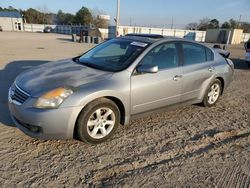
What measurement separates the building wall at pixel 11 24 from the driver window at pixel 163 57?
7430cm

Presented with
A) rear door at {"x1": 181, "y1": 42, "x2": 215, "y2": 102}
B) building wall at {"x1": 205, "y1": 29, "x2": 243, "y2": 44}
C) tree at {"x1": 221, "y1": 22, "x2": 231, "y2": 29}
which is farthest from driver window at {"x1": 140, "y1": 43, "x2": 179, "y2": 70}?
tree at {"x1": 221, "y1": 22, "x2": 231, "y2": 29}

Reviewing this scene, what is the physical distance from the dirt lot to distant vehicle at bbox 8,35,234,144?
268 mm

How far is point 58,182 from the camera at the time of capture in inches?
105

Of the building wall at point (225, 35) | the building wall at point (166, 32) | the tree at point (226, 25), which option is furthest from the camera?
the tree at point (226, 25)

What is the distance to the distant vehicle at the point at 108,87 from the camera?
10.3 feet

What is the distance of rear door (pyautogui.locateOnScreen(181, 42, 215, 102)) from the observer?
4.50 m

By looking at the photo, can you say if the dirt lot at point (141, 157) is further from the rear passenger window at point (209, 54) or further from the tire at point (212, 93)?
the rear passenger window at point (209, 54)

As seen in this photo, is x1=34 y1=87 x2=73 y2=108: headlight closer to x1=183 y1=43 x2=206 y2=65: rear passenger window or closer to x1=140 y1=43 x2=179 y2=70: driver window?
Result: x1=140 y1=43 x2=179 y2=70: driver window

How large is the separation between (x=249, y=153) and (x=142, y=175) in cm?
173

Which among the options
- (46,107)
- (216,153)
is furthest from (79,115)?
(216,153)

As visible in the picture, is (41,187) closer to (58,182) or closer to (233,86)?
(58,182)

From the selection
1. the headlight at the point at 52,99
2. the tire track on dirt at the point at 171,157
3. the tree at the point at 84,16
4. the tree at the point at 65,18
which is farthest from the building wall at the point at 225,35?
the tree at the point at 65,18

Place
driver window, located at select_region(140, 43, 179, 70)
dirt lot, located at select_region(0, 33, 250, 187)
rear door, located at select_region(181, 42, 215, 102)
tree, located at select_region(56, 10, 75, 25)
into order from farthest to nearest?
tree, located at select_region(56, 10, 75, 25) → rear door, located at select_region(181, 42, 215, 102) → driver window, located at select_region(140, 43, 179, 70) → dirt lot, located at select_region(0, 33, 250, 187)

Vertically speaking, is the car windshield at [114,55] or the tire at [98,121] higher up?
the car windshield at [114,55]
